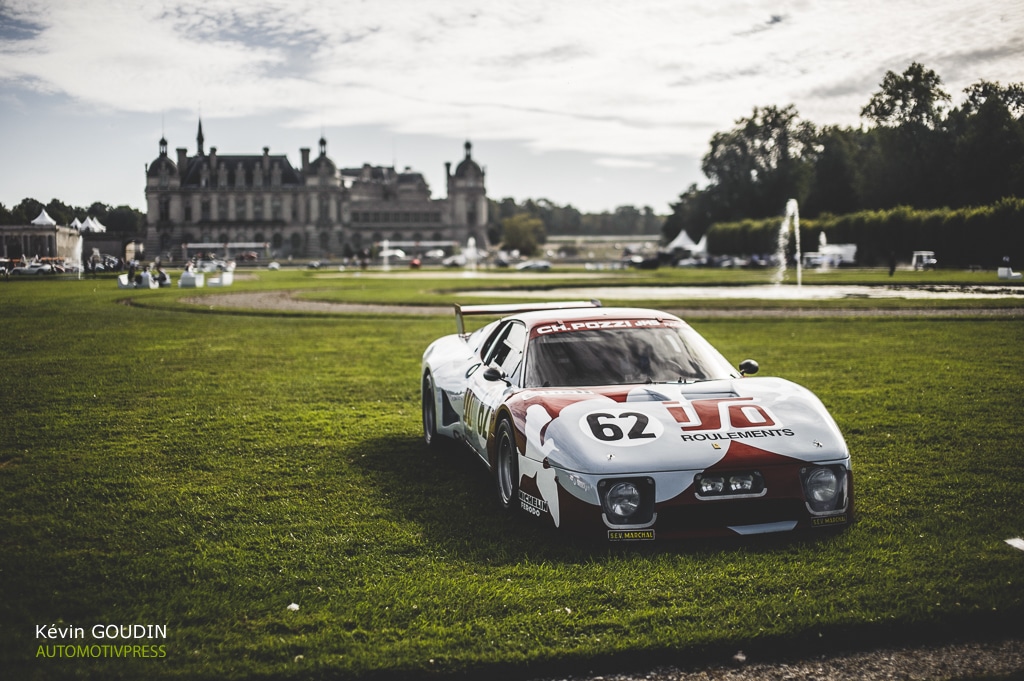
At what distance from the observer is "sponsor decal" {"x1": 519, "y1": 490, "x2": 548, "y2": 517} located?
604 cm

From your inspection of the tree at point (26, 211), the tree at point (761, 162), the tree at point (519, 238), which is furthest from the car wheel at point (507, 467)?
the tree at point (519, 238)

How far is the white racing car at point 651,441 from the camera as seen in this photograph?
5.75 m

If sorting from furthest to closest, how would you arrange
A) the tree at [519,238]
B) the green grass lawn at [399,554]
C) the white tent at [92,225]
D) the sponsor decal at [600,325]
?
the tree at [519,238], the white tent at [92,225], the sponsor decal at [600,325], the green grass lawn at [399,554]

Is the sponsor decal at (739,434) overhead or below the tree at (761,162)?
below

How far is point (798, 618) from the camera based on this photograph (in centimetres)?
469

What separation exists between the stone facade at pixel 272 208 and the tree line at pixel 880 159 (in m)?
56.4

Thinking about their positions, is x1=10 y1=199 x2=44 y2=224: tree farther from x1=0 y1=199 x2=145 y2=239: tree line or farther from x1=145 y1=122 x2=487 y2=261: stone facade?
x1=145 y1=122 x2=487 y2=261: stone facade

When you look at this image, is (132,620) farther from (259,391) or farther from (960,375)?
(960,375)

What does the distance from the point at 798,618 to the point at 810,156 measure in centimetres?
12893

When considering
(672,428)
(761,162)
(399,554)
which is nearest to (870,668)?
(672,428)

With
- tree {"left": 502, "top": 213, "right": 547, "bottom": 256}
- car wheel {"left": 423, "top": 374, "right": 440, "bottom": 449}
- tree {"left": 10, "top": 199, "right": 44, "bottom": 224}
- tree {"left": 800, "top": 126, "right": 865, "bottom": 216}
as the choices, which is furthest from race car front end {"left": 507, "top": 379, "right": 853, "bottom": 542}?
tree {"left": 502, "top": 213, "right": 547, "bottom": 256}

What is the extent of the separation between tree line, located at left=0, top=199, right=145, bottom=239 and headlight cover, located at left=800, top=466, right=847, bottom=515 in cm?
1952

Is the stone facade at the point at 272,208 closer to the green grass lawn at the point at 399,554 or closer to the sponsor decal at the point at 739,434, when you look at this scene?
the green grass lawn at the point at 399,554

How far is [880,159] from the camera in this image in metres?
85.2
